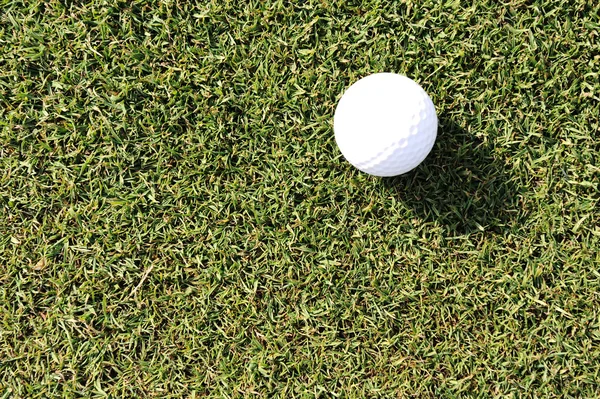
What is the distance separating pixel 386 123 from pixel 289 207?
788 mm

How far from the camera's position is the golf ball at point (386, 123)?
8.72 ft

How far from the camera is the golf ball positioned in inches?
105

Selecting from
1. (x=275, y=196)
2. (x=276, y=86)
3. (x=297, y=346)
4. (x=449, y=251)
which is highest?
(x=276, y=86)

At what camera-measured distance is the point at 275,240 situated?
3.11m

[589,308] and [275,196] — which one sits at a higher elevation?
[275,196]

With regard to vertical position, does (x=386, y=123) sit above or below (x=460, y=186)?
above

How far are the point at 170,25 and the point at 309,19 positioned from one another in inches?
32.7

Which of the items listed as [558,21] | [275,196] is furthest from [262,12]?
[558,21]

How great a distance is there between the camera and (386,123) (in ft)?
8.71

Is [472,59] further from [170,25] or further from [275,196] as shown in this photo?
[170,25]

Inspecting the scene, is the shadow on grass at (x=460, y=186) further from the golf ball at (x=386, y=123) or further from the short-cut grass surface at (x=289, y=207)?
the golf ball at (x=386, y=123)

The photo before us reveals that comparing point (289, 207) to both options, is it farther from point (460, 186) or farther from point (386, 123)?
point (460, 186)

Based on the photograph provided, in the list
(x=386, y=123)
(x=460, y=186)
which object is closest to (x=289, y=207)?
(x=386, y=123)

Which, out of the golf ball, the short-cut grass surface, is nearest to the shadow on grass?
the short-cut grass surface
